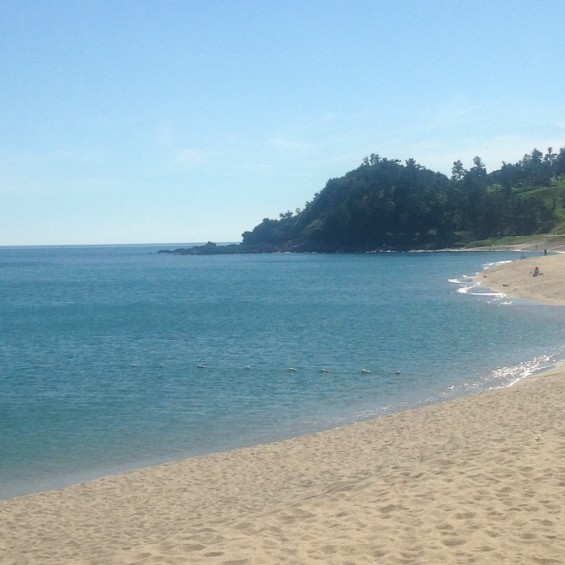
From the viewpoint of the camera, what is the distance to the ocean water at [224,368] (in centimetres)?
1984

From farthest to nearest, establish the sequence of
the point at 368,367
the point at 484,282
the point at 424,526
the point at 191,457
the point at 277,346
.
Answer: the point at 484,282 → the point at 277,346 → the point at 368,367 → the point at 191,457 → the point at 424,526

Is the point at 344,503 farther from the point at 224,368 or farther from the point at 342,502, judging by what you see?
the point at 224,368

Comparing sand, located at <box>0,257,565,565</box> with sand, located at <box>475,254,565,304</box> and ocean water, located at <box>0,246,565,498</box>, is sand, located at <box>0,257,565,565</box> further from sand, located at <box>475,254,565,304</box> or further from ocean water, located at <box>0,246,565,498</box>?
sand, located at <box>475,254,565,304</box>

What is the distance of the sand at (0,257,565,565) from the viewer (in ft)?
27.4

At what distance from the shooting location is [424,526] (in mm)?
8844

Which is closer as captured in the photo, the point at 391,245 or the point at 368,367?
the point at 368,367

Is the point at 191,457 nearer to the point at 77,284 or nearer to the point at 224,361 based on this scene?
the point at 224,361

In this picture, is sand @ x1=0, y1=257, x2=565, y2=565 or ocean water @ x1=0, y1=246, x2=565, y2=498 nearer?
sand @ x1=0, y1=257, x2=565, y2=565

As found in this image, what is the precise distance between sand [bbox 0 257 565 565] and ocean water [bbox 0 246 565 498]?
2291 mm

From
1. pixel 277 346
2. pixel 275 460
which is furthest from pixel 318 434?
pixel 277 346

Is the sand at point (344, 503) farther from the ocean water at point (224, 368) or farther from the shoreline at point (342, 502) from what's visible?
the ocean water at point (224, 368)

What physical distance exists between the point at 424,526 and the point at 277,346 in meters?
29.3

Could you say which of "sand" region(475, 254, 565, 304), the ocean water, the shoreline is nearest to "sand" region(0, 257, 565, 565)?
the shoreline

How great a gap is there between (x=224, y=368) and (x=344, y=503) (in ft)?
70.5
